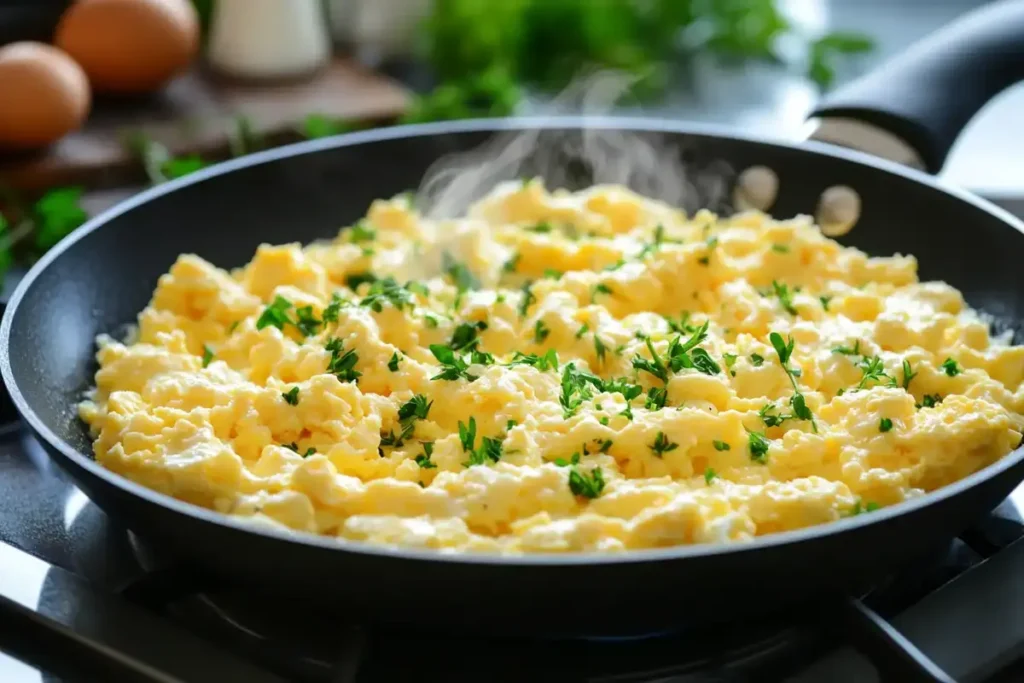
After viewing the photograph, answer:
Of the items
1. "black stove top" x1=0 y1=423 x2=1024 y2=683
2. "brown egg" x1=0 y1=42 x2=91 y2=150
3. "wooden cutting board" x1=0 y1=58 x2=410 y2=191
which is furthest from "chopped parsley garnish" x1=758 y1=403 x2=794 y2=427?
"brown egg" x1=0 y1=42 x2=91 y2=150

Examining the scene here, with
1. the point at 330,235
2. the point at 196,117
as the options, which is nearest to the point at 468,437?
the point at 330,235

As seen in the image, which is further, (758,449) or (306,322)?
(306,322)

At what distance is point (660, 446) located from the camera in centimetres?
138

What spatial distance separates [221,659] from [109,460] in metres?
0.31

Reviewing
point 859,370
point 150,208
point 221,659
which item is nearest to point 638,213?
point 859,370

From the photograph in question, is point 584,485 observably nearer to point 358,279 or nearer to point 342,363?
point 342,363

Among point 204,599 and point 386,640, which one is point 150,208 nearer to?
point 204,599

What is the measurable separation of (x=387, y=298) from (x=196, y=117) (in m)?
1.24

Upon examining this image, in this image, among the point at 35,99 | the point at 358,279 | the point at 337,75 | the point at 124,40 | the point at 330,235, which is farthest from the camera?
the point at 337,75

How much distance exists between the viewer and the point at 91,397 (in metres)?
1.66

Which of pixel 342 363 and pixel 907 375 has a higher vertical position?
pixel 907 375

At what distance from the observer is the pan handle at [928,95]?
6.39 ft

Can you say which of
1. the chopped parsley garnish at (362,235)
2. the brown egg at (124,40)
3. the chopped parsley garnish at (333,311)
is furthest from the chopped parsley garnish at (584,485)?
the brown egg at (124,40)

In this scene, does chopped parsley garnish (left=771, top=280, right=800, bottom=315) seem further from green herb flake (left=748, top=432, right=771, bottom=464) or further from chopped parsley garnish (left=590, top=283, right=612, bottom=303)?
green herb flake (left=748, top=432, right=771, bottom=464)
